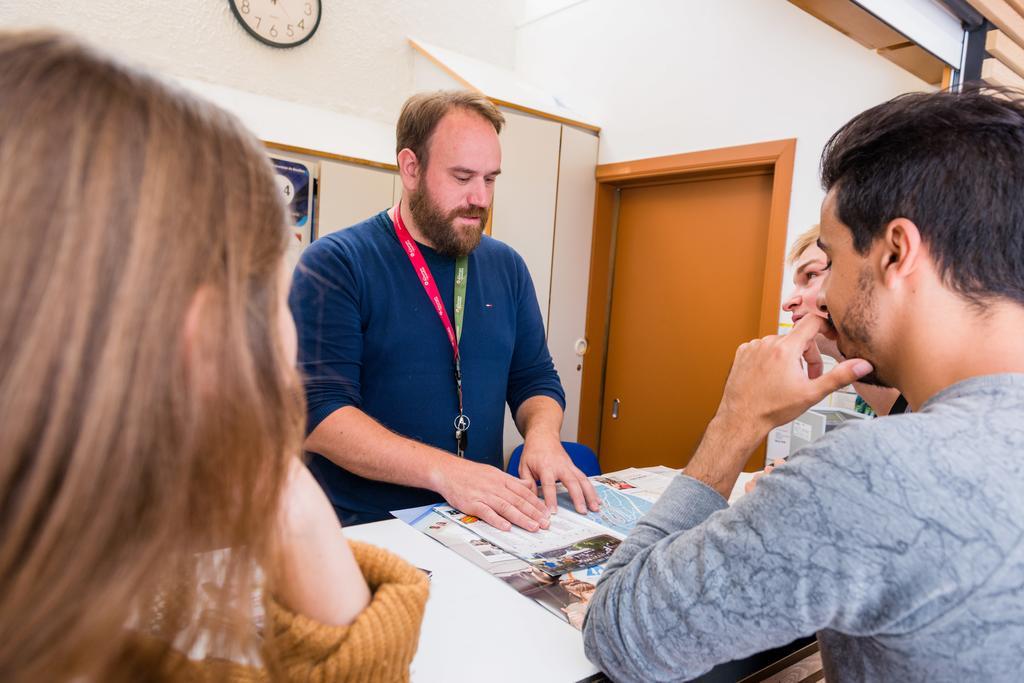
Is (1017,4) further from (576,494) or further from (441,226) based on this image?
(576,494)

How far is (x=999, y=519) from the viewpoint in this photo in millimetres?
686

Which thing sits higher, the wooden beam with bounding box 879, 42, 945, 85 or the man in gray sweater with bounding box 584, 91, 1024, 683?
the wooden beam with bounding box 879, 42, 945, 85

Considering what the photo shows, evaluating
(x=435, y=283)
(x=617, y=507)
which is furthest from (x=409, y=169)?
(x=617, y=507)

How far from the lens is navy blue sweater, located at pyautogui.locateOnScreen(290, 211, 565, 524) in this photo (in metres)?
1.74

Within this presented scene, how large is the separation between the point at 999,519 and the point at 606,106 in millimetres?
3792

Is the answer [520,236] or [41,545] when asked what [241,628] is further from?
[520,236]

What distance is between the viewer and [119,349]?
40 centimetres

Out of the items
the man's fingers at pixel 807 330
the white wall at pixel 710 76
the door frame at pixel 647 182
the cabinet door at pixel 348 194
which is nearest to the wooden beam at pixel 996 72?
the white wall at pixel 710 76

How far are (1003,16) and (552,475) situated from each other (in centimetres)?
204

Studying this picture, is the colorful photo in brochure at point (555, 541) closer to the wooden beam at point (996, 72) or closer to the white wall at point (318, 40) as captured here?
the wooden beam at point (996, 72)

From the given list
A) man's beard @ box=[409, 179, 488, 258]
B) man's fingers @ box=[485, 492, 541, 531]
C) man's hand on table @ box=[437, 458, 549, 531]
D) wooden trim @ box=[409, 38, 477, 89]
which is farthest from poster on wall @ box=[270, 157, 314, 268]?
man's fingers @ box=[485, 492, 541, 531]

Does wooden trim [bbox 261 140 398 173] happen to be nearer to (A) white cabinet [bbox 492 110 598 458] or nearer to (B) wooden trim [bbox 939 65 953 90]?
(A) white cabinet [bbox 492 110 598 458]

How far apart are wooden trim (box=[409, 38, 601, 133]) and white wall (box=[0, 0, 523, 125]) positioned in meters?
0.27

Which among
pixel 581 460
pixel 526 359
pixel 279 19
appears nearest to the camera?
pixel 526 359
